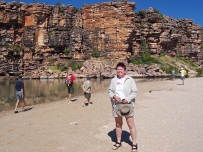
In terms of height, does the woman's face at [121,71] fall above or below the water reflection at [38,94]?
above

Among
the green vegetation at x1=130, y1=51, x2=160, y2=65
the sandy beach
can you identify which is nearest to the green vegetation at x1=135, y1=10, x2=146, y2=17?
the green vegetation at x1=130, y1=51, x2=160, y2=65

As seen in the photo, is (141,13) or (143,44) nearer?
(143,44)

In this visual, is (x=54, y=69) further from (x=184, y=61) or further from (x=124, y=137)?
(x=124, y=137)

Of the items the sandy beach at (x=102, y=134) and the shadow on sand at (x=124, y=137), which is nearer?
the sandy beach at (x=102, y=134)

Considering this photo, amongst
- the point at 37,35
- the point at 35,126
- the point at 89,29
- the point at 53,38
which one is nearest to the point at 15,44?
the point at 37,35

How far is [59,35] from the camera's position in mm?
52781

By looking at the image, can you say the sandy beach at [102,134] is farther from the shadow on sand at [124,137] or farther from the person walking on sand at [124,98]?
the person walking on sand at [124,98]

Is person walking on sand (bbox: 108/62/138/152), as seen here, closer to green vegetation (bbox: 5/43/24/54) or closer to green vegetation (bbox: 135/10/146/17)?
green vegetation (bbox: 5/43/24/54)

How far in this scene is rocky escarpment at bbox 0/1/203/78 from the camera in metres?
50.2

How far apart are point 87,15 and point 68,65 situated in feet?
42.0

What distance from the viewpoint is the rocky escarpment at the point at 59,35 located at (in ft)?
165

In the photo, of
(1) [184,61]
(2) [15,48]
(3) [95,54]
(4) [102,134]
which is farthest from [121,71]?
(1) [184,61]

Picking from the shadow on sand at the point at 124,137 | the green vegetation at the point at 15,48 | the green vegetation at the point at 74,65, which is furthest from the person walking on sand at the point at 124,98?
the green vegetation at the point at 15,48

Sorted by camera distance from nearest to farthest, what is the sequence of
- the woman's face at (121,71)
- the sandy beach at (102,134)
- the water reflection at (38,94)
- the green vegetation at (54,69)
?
the woman's face at (121,71) < the sandy beach at (102,134) < the water reflection at (38,94) < the green vegetation at (54,69)
